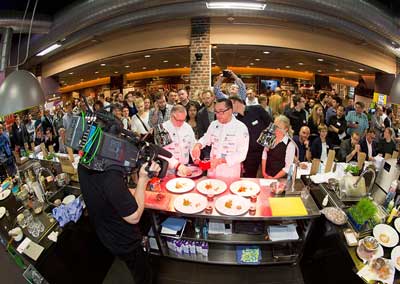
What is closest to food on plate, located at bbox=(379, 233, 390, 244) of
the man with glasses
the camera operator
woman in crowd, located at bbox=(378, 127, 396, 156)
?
the camera operator

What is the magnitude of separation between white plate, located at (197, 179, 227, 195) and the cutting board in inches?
17.7

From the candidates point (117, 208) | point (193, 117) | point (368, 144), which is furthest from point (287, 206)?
point (368, 144)

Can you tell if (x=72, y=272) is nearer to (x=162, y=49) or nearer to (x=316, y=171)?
(x=316, y=171)

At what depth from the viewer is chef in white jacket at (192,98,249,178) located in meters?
2.80

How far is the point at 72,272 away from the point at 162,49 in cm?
550

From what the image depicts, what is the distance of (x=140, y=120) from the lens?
4.09 metres

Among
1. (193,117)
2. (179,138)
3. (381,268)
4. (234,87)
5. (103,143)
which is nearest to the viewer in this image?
(103,143)

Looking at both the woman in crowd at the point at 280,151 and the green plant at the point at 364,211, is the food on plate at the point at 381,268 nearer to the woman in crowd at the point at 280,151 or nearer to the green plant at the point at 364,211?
the green plant at the point at 364,211

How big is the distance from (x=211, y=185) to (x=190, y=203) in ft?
1.06

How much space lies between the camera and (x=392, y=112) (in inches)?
244

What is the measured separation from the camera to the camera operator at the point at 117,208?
1.53 meters

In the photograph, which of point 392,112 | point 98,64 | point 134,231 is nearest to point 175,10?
point 98,64

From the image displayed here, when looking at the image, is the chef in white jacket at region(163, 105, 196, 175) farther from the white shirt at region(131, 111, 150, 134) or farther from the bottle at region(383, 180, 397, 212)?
the bottle at region(383, 180, 397, 212)

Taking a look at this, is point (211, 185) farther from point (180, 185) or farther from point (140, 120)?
point (140, 120)
